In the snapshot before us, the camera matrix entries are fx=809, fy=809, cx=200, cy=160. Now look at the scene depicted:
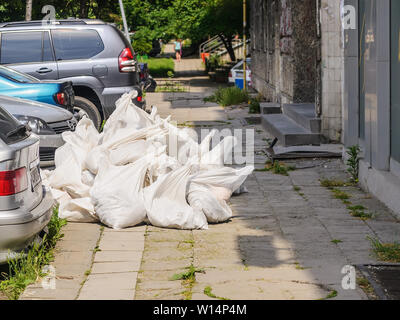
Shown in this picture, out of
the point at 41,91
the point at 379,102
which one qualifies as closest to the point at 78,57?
the point at 41,91

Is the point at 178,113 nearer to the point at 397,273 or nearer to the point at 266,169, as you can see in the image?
the point at 266,169

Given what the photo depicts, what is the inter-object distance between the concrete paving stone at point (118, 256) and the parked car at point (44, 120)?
11.8ft

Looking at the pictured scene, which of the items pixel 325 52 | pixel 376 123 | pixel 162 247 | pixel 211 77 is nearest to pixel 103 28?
pixel 325 52

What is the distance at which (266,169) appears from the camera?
1180cm

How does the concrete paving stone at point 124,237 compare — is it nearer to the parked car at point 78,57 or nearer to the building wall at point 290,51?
the parked car at point 78,57

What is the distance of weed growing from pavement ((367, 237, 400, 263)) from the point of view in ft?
22.0

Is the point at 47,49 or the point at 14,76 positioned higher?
the point at 47,49

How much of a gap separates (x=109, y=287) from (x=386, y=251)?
2424 mm

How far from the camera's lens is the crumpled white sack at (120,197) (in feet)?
26.1

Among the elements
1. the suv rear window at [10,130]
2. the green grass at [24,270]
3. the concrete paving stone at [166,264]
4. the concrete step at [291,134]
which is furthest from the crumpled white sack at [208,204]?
the concrete step at [291,134]

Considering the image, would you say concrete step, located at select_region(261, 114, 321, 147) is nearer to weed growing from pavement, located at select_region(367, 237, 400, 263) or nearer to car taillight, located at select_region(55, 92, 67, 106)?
car taillight, located at select_region(55, 92, 67, 106)

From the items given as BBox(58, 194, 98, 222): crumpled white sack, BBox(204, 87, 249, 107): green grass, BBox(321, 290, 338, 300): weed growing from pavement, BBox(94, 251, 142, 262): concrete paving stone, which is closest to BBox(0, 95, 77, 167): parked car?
BBox(58, 194, 98, 222): crumpled white sack

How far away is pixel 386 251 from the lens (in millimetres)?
6871

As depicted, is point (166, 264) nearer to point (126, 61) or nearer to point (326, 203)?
point (326, 203)
